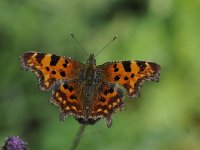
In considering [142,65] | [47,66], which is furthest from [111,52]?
[47,66]

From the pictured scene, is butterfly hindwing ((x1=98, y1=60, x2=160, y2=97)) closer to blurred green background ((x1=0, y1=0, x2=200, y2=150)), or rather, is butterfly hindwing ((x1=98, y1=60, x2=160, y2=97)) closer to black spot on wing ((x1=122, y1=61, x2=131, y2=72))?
black spot on wing ((x1=122, y1=61, x2=131, y2=72))

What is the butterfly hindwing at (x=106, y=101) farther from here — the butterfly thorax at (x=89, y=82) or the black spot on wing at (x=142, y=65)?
the black spot on wing at (x=142, y=65)

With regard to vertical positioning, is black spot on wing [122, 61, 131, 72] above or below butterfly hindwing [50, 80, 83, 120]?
above

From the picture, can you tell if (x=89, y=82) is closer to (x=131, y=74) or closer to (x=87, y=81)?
(x=87, y=81)

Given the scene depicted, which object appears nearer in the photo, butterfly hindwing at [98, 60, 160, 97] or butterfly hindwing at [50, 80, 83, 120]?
butterfly hindwing at [50, 80, 83, 120]

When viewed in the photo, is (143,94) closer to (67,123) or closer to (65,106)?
(67,123)

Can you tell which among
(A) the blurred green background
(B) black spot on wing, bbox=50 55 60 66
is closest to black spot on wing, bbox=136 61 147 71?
(B) black spot on wing, bbox=50 55 60 66

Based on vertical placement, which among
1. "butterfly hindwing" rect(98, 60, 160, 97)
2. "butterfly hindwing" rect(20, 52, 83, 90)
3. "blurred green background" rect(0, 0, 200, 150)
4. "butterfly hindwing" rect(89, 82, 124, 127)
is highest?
"blurred green background" rect(0, 0, 200, 150)
